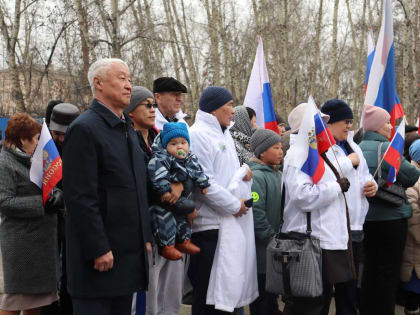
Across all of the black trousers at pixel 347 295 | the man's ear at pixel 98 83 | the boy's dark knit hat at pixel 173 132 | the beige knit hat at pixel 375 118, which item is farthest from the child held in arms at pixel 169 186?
the beige knit hat at pixel 375 118

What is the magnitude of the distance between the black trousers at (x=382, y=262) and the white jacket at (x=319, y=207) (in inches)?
31.5

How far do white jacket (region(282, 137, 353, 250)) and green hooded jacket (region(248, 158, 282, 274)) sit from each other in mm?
238

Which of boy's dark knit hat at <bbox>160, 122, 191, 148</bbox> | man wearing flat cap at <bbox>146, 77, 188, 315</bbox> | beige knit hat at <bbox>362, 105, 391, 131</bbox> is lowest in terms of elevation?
man wearing flat cap at <bbox>146, 77, 188, 315</bbox>

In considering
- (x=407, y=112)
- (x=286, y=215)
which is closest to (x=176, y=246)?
(x=286, y=215)

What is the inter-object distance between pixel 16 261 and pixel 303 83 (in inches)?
1227

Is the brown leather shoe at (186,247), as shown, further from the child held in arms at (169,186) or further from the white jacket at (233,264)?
the white jacket at (233,264)

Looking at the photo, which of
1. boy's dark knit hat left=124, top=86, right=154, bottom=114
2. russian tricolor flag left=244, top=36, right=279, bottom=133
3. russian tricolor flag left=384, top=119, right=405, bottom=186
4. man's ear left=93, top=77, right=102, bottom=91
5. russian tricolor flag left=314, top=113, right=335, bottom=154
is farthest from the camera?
russian tricolor flag left=244, top=36, right=279, bottom=133

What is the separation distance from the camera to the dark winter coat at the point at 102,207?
2520 millimetres

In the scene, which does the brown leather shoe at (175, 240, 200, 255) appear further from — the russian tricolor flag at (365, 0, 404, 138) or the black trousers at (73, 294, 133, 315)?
the russian tricolor flag at (365, 0, 404, 138)

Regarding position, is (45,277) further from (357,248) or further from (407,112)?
(407,112)

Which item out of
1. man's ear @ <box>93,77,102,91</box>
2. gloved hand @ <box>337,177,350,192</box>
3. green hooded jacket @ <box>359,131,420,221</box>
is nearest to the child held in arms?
man's ear @ <box>93,77,102,91</box>

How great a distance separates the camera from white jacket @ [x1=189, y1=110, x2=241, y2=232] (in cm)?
347

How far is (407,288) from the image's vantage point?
4699mm

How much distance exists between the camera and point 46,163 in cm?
358
